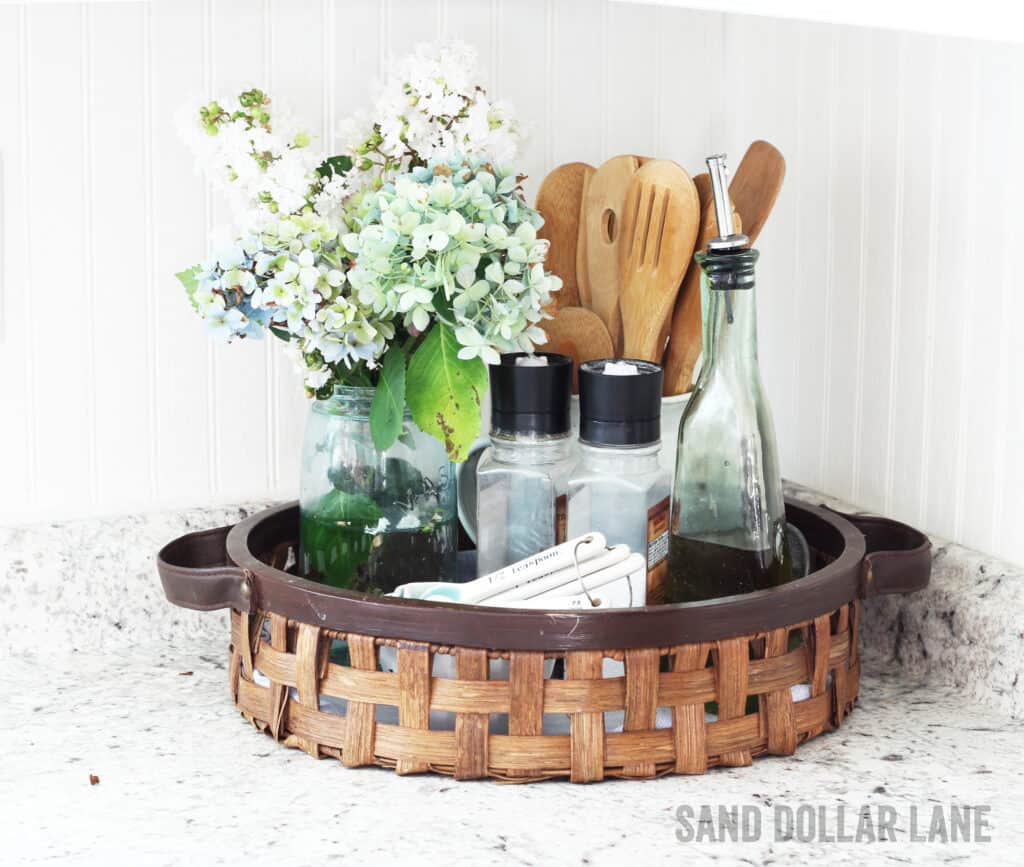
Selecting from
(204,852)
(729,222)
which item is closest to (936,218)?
(729,222)

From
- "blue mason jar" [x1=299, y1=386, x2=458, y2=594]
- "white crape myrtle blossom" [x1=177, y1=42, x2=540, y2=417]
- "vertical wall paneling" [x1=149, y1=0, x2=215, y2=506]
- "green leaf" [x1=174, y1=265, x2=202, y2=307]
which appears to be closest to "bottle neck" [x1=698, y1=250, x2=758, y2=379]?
"white crape myrtle blossom" [x1=177, y1=42, x2=540, y2=417]

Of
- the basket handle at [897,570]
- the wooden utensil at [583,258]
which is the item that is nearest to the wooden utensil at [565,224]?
the wooden utensil at [583,258]

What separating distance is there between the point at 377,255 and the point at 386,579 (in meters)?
0.24

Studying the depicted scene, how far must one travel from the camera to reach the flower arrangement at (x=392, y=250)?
2.45 ft

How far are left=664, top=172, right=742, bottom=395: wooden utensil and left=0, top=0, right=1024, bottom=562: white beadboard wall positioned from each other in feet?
0.58

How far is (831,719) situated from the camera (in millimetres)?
797

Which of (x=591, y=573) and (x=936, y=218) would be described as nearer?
(x=591, y=573)

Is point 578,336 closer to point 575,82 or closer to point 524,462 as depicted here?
point 524,462

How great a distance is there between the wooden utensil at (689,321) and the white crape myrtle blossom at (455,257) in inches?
6.7

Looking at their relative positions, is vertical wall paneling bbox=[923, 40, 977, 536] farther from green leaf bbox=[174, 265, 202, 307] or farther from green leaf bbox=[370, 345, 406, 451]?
green leaf bbox=[174, 265, 202, 307]

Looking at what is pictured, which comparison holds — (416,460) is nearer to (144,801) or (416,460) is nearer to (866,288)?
(144,801)

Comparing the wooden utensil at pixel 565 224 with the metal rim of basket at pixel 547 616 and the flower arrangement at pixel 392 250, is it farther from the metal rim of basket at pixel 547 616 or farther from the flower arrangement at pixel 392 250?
the metal rim of basket at pixel 547 616

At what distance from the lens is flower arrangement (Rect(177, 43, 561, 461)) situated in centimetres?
75

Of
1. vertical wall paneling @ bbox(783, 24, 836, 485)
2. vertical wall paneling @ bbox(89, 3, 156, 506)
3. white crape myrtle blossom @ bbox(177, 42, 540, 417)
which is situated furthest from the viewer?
vertical wall paneling @ bbox(783, 24, 836, 485)
